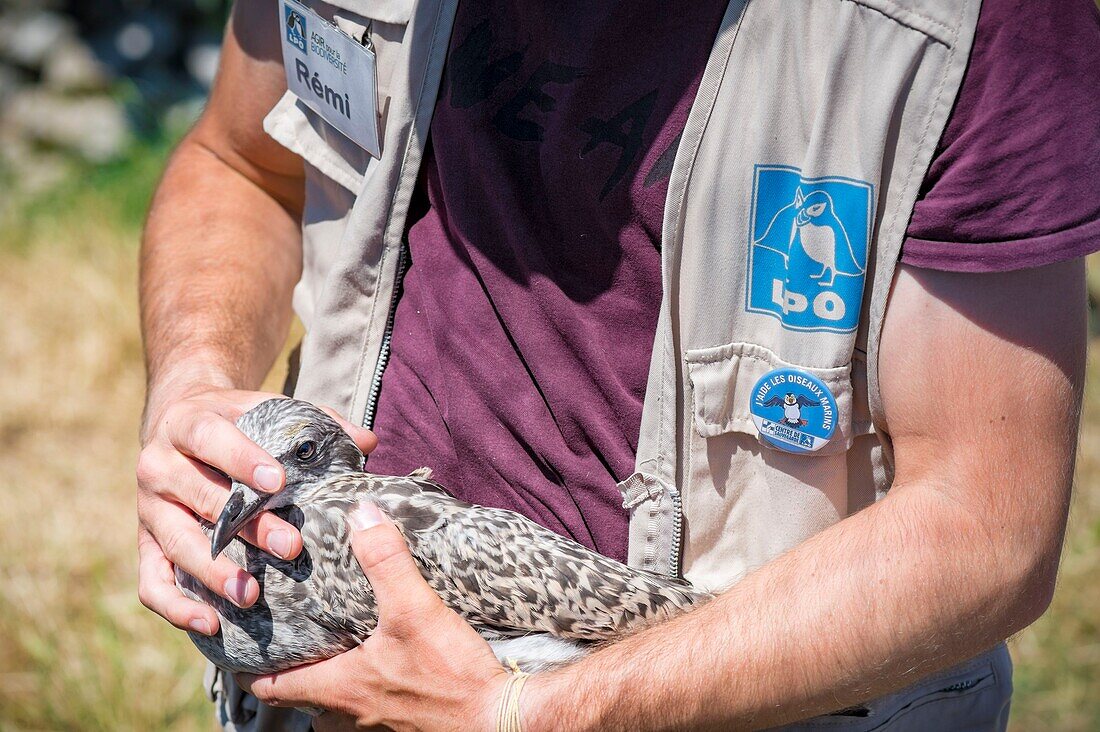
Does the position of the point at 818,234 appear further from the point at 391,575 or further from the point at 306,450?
the point at 306,450

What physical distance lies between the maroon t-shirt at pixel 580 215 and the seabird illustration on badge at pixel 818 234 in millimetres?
104

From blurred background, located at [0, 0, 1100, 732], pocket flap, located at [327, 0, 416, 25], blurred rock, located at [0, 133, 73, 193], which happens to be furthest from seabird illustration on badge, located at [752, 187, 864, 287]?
blurred rock, located at [0, 133, 73, 193]

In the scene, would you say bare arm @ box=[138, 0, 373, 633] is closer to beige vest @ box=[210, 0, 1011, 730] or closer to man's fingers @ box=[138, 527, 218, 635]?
man's fingers @ box=[138, 527, 218, 635]

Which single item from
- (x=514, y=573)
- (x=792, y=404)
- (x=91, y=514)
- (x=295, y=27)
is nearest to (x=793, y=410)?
(x=792, y=404)

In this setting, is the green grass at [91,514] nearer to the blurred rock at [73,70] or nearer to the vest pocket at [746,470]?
the blurred rock at [73,70]

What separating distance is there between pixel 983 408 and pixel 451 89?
126 centimetres

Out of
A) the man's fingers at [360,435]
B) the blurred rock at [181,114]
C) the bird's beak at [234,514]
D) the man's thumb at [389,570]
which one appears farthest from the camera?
the blurred rock at [181,114]

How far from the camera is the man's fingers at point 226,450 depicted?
1.99 metres

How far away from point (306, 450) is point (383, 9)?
3.29ft

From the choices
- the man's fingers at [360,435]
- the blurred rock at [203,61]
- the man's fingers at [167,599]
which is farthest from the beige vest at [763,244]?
the blurred rock at [203,61]

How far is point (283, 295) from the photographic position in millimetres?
2836

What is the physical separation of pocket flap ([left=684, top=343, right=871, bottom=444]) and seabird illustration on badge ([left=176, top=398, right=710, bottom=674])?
16.5 inches

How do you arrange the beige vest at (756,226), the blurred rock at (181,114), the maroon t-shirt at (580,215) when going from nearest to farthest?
the maroon t-shirt at (580,215) → the beige vest at (756,226) → the blurred rock at (181,114)

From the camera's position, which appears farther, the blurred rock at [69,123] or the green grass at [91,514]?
the blurred rock at [69,123]
